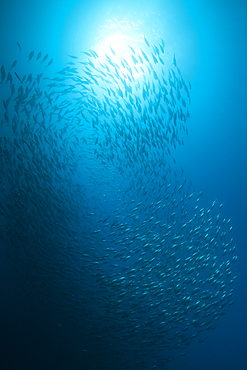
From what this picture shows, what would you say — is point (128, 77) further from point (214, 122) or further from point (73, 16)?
point (214, 122)

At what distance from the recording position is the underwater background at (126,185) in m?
2.49

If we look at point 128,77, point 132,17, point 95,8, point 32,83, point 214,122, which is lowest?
point 214,122

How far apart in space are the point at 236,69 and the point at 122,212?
67.7 inches

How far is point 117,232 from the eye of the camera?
2688 millimetres

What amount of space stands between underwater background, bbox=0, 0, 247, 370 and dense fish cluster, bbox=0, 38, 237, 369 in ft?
0.04

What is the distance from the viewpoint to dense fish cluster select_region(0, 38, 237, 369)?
259 cm

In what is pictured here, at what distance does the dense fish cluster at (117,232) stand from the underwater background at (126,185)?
0.01m

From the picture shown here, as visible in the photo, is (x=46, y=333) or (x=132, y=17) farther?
(x=46, y=333)

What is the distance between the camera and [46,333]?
109 inches

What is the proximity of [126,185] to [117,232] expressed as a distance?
467 millimetres

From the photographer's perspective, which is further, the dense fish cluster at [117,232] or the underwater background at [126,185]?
the dense fish cluster at [117,232]

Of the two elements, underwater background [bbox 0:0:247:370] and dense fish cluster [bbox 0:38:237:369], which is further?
dense fish cluster [bbox 0:38:237:369]

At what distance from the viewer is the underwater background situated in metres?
2.49

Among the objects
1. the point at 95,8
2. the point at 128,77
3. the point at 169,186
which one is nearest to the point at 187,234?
the point at 169,186
